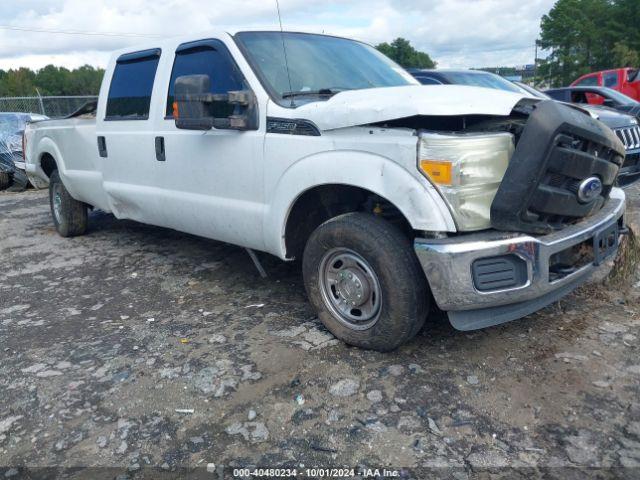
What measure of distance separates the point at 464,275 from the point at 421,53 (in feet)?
339

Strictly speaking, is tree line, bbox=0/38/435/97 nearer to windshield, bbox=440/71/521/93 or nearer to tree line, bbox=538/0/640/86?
tree line, bbox=538/0/640/86

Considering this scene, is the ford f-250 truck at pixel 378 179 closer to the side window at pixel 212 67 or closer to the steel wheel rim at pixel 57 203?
the side window at pixel 212 67

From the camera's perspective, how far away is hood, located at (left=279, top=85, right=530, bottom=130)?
8.87ft

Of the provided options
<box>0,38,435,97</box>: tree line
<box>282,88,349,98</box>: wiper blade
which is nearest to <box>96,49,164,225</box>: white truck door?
<box>282,88,349,98</box>: wiper blade

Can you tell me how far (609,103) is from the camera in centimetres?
938

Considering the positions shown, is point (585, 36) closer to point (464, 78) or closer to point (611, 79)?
point (611, 79)

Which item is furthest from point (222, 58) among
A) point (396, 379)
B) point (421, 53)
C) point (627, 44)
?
point (421, 53)

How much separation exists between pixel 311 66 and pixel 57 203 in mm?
4130

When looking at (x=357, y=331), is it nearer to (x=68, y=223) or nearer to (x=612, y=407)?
(x=612, y=407)

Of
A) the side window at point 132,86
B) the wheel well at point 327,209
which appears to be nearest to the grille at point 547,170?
the wheel well at point 327,209

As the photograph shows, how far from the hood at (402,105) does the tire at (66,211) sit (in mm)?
4024

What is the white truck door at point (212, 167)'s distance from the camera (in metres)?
3.71

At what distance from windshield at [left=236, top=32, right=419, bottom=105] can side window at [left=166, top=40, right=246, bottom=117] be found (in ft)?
0.49

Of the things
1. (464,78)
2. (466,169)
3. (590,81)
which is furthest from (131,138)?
(590,81)
